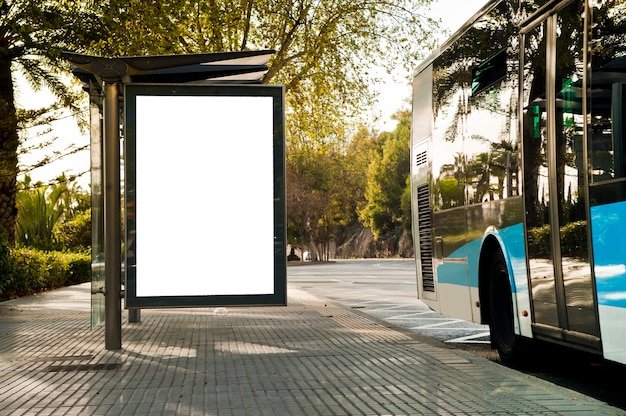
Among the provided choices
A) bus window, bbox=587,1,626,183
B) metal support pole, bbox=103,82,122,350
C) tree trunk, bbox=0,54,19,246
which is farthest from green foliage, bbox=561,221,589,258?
tree trunk, bbox=0,54,19,246

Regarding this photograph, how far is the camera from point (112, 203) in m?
11.1

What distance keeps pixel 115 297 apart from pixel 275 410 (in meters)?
4.42

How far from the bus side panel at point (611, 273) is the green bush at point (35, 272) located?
15205 mm

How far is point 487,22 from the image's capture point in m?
9.90

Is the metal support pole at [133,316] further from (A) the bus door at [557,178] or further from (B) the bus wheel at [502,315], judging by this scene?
(A) the bus door at [557,178]

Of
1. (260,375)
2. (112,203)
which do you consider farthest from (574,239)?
(112,203)

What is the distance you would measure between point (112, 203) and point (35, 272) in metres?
14.6

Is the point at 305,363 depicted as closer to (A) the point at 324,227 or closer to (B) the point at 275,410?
(B) the point at 275,410

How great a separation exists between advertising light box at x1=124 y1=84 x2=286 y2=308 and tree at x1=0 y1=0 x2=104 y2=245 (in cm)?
832

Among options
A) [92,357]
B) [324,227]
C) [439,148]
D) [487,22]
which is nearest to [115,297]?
[92,357]

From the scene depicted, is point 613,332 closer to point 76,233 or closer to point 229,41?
point 229,41

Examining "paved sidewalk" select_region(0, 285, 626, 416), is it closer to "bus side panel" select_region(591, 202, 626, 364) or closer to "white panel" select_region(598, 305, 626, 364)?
"white panel" select_region(598, 305, 626, 364)

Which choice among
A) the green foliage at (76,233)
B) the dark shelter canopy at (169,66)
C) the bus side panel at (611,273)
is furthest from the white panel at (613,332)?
the green foliage at (76,233)

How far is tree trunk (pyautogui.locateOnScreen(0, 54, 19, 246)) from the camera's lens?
67.8 ft
